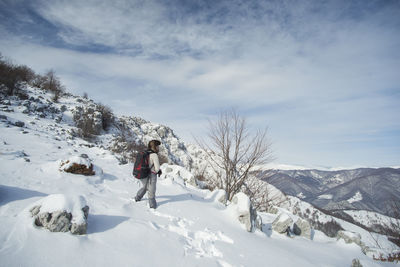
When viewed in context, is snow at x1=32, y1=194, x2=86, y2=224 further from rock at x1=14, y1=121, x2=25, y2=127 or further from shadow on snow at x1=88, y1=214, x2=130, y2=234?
rock at x1=14, y1=121, x2=25, y2=127

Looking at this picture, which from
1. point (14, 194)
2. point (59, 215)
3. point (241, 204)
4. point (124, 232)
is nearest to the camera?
point (59, 215)

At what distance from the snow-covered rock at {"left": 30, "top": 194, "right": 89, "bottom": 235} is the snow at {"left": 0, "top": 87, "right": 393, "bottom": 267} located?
0.03m

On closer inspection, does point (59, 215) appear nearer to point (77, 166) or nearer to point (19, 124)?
point (77, 166)

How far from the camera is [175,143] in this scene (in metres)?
60.8

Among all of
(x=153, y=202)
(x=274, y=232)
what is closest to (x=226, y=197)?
(x=274, y=232)

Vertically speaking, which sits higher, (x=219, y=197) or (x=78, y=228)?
(x=78, y=228)

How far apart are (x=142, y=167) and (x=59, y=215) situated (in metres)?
2.40

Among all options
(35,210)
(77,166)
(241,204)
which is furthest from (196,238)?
(77,166)

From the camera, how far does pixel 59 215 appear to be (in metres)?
3.16

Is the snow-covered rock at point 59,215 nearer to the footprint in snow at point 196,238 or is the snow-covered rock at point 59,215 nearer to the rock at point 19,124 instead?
the footprint in snow at point 196,238

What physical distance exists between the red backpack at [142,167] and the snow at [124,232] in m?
0.88

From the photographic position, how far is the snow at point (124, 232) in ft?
9.21

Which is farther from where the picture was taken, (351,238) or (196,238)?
(351,238)

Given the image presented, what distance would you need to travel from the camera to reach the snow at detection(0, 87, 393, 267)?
2.81m
